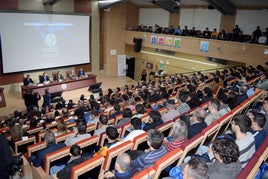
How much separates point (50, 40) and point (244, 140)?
12535 mm

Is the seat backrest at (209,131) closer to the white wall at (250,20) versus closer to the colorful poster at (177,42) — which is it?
the white wall at (250,20)

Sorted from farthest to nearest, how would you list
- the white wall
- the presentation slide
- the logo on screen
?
1. the logo on screen
2. the white wall
3. the presentation slide

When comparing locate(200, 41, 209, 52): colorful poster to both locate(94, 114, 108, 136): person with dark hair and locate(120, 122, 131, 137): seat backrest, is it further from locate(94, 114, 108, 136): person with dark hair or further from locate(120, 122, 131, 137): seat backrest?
locate(94, 114, 108, 136): person with dark hair

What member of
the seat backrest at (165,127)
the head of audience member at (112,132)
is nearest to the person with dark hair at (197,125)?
the seat backrest at (165,127)

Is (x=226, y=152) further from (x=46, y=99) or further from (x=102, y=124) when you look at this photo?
(x=46, y=99)

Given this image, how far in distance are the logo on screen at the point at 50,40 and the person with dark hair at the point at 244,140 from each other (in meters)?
12.2

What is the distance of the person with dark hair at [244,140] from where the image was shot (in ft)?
10.1

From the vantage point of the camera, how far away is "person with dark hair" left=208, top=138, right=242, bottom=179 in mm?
2521

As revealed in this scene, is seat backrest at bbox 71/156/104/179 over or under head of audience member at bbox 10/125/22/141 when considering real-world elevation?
over

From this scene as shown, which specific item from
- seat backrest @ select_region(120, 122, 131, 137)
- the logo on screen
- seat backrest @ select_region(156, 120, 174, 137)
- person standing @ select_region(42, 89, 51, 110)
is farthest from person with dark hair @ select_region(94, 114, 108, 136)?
the logo on screen

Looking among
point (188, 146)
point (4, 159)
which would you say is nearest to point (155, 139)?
point (188, 146)

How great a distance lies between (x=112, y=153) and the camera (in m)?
3.29

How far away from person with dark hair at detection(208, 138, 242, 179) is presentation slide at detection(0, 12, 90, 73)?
12.0 metres

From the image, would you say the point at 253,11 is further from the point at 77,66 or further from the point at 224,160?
the point at 224,160
